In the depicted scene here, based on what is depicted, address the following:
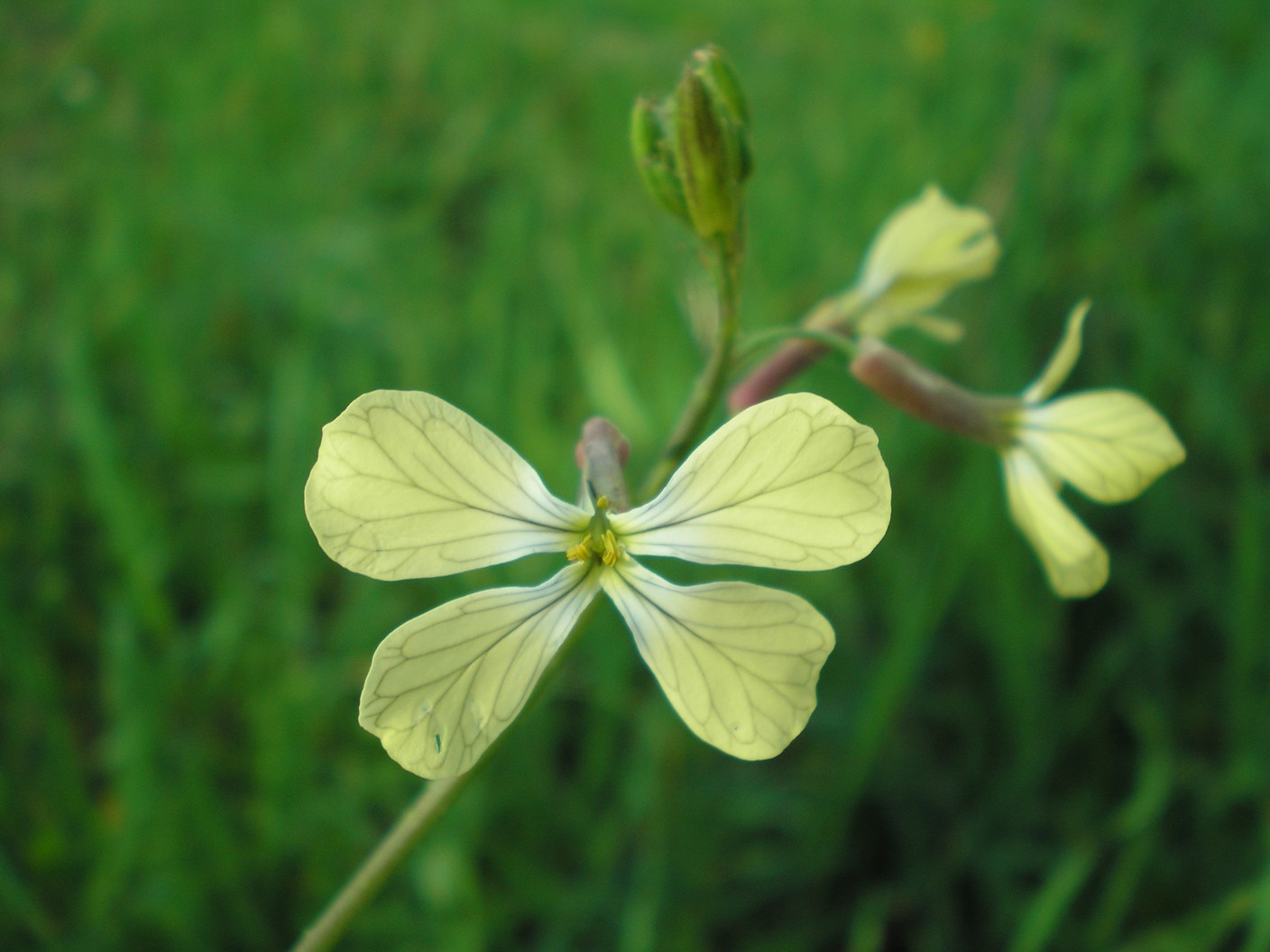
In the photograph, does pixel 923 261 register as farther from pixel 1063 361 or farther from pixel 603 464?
pixel 603 464

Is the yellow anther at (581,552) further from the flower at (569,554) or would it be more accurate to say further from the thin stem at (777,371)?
the thin stem at (777,371)

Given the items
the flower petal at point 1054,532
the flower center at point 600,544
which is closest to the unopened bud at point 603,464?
the flower center at point 600,544

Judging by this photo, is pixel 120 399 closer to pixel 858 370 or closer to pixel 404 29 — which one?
pixel 858 370

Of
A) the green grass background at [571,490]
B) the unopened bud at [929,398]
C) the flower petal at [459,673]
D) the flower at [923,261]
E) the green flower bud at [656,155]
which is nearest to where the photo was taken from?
the flower petal at [459,673]

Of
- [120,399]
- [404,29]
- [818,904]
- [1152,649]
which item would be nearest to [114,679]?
[120,399]

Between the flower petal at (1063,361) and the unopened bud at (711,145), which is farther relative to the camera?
the flower petal at (1063,361)

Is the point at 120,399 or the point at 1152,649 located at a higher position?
the point at 120,399

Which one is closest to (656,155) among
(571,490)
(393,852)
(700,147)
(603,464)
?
(700,147)
